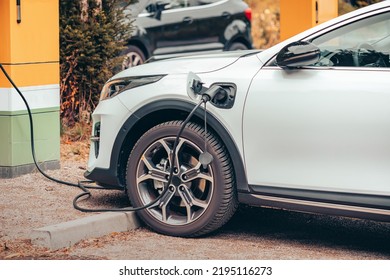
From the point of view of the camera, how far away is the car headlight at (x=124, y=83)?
23.7 feet

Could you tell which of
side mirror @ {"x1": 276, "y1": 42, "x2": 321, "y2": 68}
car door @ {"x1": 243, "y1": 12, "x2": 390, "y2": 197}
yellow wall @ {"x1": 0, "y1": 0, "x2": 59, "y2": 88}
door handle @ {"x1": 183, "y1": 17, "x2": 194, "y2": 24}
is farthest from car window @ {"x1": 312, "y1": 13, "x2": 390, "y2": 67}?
door handle @ {"x1": 183, "y1": 17, "x2": 194, "y2": 24}

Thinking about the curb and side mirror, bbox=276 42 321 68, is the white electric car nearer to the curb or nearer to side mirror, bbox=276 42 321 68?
side mirror, bbox=276 42 321 68

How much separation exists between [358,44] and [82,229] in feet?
7.11

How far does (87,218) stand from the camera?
706cm

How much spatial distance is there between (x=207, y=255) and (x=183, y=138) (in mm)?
863

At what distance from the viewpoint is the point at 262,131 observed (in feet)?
21.8

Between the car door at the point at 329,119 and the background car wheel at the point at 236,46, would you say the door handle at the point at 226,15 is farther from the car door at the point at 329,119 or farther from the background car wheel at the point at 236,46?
the car door at the point at 329,119

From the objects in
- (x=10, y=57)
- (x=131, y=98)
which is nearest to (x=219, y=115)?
(x=131, y=98)

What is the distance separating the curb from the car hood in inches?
40.0

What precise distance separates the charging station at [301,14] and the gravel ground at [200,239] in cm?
353

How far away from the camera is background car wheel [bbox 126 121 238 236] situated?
22.4 feet

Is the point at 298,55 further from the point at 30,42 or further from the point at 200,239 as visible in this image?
the point at 30,42

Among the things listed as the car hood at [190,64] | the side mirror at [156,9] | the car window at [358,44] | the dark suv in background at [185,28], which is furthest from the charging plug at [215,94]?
the side mirror at [156,9]
